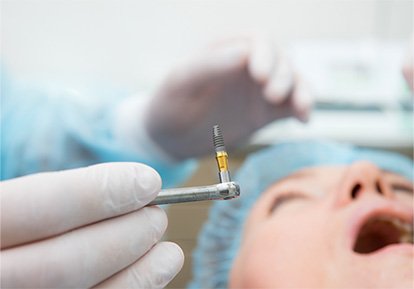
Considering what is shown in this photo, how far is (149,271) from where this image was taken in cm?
76

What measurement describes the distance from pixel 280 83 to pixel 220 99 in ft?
0.87

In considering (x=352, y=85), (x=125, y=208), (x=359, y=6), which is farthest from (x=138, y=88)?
(x=125, y=208)

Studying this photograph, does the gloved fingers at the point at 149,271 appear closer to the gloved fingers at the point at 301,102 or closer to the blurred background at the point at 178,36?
the gloved fingers at the point at 301,102

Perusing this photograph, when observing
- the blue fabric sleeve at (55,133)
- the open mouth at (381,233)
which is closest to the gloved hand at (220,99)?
the blue fabric sleeve at (55,133)

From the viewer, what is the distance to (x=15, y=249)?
0.67 meters

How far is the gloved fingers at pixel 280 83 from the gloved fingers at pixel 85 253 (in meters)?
0.69

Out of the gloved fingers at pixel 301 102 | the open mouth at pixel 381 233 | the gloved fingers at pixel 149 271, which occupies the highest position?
the gloved fingers at pixel 301 102

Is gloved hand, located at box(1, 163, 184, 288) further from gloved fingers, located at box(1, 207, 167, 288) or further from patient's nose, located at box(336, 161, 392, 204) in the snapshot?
patient's nose, located at box(336, 161, 392, 204)

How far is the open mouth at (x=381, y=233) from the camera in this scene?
1.17 m

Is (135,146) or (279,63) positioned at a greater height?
(279,63)

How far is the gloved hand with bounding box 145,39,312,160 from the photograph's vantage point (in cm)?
147

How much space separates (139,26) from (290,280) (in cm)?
185

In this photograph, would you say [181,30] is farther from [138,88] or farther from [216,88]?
[216,88]

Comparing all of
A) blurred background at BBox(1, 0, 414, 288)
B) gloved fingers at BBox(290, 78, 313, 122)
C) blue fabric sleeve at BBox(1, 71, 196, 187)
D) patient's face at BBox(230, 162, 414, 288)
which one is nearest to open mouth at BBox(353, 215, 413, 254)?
patient's face at BBox(230, 162, 414, 288)
